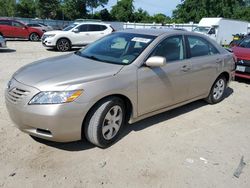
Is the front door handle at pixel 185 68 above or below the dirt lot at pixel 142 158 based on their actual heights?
above

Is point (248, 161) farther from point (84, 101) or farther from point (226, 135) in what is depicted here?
point (84, 101)

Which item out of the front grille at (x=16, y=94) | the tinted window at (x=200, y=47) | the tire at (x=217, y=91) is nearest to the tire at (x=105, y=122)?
the front grille at (x=16, y=94)

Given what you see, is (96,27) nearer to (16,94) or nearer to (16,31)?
(16,31)

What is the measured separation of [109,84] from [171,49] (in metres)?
1.54

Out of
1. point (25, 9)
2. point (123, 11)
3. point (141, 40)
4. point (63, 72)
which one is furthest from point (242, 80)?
point (123, 11)

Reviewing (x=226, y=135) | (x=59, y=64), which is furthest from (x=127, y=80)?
(x=226, y=135)

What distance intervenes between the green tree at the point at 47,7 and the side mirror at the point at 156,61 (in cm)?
5269

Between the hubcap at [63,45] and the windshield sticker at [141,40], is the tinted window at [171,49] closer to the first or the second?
the windshield sticker at [141,40]

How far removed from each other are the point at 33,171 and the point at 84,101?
1013 millimetres

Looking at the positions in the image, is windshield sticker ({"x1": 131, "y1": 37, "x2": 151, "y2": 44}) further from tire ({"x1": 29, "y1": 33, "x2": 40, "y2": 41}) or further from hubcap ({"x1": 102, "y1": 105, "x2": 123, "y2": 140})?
tire ({"x1": 29, "y1": 33, "x2": 40, "y2": 41})

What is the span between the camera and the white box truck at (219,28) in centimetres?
2410

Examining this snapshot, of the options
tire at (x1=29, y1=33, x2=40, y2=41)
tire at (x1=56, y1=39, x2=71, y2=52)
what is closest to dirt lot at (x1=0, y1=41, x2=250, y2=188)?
tire at (x1=56, y1=39, x2=71, y2=52)

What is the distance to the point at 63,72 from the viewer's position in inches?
141

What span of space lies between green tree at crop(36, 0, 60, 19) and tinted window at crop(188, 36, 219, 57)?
51.5m
